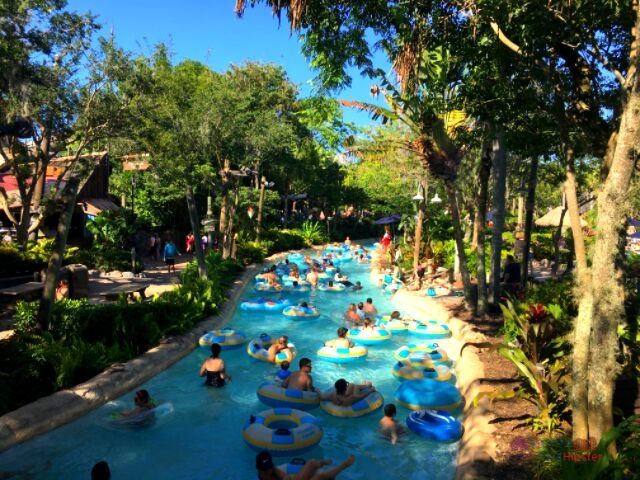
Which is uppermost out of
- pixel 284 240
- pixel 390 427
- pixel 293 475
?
pixel 284 240

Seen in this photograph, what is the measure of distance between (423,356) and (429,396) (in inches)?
89.8

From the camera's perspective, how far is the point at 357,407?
30.4 ft

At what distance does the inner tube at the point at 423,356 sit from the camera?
11.6 meters

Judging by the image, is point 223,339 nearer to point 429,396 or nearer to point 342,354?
point 342,354

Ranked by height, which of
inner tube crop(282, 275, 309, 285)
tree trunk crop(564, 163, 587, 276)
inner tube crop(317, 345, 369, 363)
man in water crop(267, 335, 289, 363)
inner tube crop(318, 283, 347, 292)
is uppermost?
tree trunk crop(564, 163, 587, 276)

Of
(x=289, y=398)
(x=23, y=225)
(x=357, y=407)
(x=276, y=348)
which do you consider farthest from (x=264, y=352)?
(x=23, y=225)

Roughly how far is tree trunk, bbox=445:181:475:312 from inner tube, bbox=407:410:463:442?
19.5 ft

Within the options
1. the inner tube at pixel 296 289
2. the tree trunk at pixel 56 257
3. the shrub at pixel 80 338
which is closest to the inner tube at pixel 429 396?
the shrub at pixel 80 338

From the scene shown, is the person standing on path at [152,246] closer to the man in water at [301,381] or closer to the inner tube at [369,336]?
the inner tube at [369,336]

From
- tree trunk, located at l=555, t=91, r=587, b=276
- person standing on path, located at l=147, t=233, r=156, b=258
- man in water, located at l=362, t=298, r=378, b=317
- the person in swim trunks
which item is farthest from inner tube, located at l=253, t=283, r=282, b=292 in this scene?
tree trunk, located at l=555, t=91, r=587, b=276

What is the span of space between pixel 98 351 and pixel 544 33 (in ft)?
30.0

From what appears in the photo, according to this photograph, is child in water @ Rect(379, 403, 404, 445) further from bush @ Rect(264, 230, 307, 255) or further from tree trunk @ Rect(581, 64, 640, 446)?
bush @ Rect(264, 230, 307, 255)

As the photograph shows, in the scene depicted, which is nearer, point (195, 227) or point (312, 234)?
point (195, 227)

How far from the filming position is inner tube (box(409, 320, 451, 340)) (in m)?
14.2
